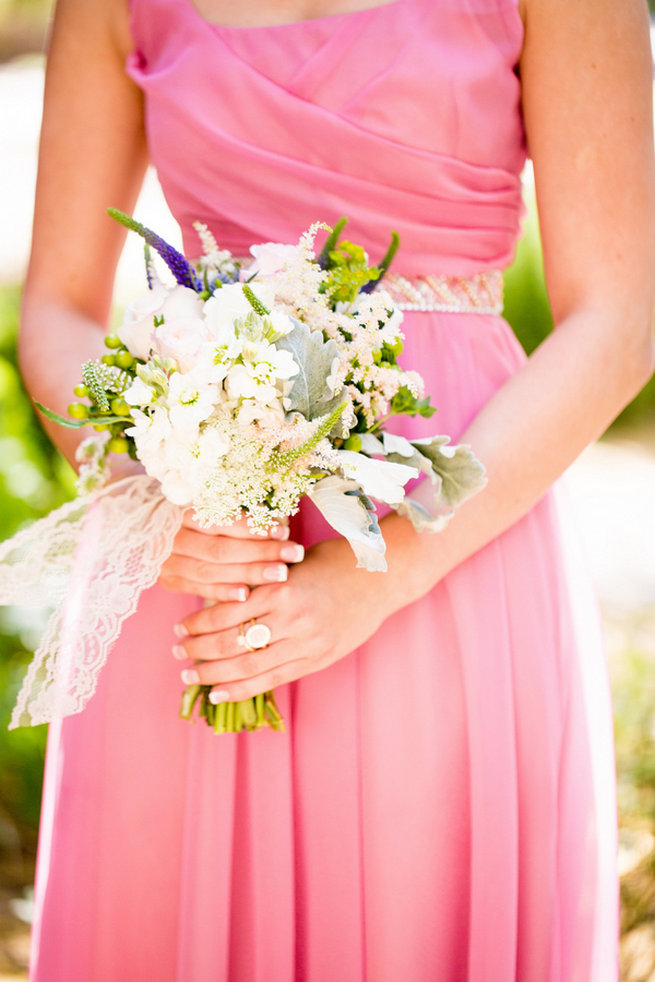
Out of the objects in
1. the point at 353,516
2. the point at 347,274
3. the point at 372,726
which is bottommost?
the point at 372,726

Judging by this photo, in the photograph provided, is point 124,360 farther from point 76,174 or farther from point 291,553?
point 76,174

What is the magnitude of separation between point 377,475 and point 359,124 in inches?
26.5

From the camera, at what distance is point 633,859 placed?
3414 millimetres

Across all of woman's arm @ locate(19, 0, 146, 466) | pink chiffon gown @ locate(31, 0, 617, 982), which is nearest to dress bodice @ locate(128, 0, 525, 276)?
pink chiffon gown @ locate(31, 0, 617, 982)

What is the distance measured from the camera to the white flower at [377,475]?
1121 millimetres

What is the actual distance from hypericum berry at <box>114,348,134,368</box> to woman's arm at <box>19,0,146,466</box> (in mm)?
454

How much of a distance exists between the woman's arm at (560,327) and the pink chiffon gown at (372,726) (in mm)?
73

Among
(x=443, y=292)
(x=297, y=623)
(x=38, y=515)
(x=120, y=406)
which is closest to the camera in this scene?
(x=120, y=406)

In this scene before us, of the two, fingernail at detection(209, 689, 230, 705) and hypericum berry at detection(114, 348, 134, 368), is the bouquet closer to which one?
hypericum berry at detection(114, 348, 134, 368)

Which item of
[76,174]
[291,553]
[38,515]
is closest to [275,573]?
[291,553]

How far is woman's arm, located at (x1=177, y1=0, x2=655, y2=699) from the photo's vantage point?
1.35 meters

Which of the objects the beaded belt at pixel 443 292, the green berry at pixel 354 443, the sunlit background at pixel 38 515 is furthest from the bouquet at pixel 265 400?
the sunlit background at pixel 38 515

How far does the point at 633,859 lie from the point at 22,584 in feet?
9.45

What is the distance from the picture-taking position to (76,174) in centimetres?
169
